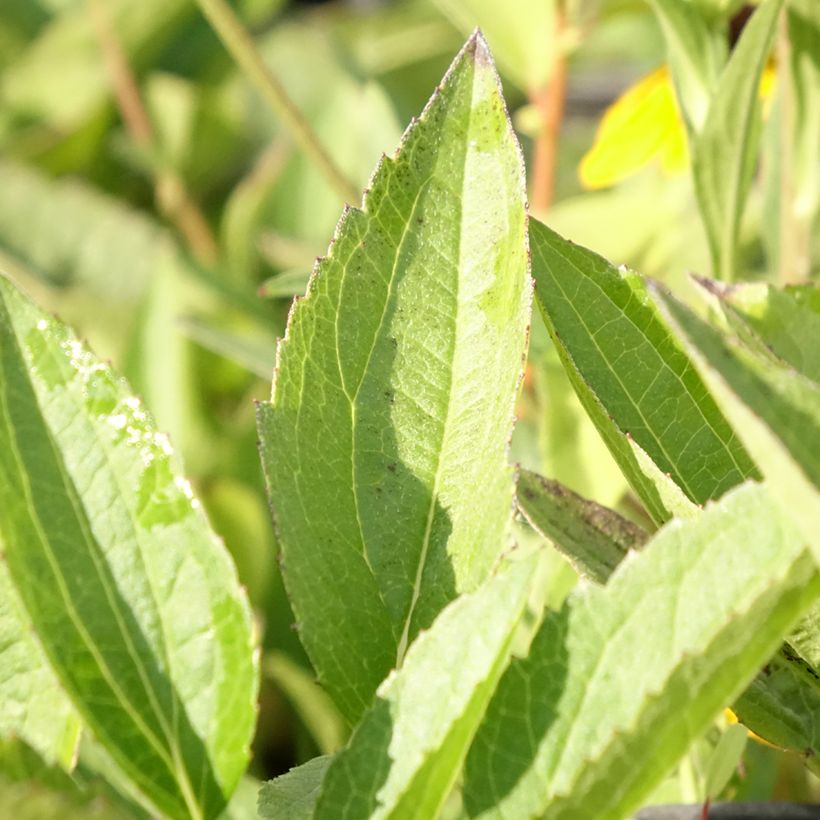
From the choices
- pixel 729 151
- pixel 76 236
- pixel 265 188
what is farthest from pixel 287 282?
pixel 76 236

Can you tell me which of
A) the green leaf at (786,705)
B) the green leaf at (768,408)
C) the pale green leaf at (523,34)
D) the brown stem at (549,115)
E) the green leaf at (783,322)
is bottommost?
the green leaf at (786,705)

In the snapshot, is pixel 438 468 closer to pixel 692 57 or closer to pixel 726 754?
pixel 726 754

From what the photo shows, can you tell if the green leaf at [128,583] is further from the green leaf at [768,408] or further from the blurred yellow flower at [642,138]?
the blurred yellow flower at [642,138]

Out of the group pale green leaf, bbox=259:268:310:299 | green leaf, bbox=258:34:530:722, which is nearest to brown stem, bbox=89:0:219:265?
pale green leaf, bbox=259:268:310:299

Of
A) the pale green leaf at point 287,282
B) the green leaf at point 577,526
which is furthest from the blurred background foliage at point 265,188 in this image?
the green leaf at point 577,526

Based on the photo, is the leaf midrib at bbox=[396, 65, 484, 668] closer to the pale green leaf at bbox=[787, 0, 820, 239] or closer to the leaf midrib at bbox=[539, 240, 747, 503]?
the leaf midrib at bbox=[539, 240, 747, 503]
